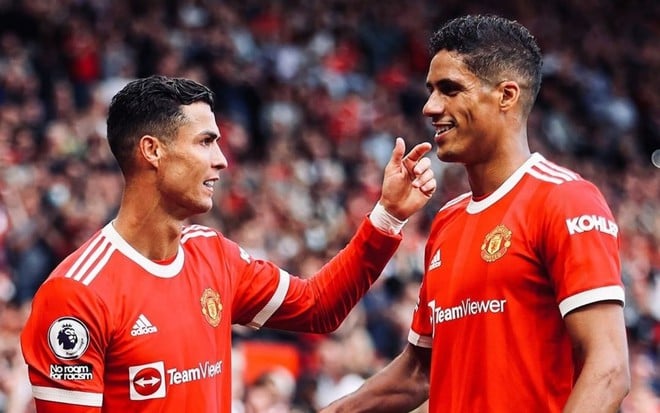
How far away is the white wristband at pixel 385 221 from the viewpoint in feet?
18.4

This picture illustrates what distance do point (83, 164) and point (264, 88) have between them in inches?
170

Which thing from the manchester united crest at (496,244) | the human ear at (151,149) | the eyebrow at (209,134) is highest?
the eyebrow at (209,134)

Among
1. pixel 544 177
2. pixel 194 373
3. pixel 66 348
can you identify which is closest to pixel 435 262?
pixel 544 177

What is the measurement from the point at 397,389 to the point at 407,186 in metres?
0.89

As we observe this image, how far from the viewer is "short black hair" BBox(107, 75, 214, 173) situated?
17.3 ft

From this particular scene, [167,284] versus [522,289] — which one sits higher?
[167,284]

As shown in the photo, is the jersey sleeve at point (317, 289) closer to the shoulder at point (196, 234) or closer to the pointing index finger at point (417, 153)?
the shoulder at point (196, 234)

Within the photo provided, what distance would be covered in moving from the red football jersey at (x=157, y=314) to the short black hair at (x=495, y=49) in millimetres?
983

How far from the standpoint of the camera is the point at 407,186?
219 inches

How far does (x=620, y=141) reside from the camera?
742 inches

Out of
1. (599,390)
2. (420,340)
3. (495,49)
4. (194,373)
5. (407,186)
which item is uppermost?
(495,49)

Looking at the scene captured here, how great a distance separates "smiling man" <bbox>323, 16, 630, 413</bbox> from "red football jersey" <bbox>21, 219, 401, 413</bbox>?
0.70 meters

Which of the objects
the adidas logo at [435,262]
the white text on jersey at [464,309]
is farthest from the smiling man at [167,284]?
the white text on jersey at [464,309]

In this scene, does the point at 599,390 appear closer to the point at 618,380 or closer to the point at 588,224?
the point at 618,380
